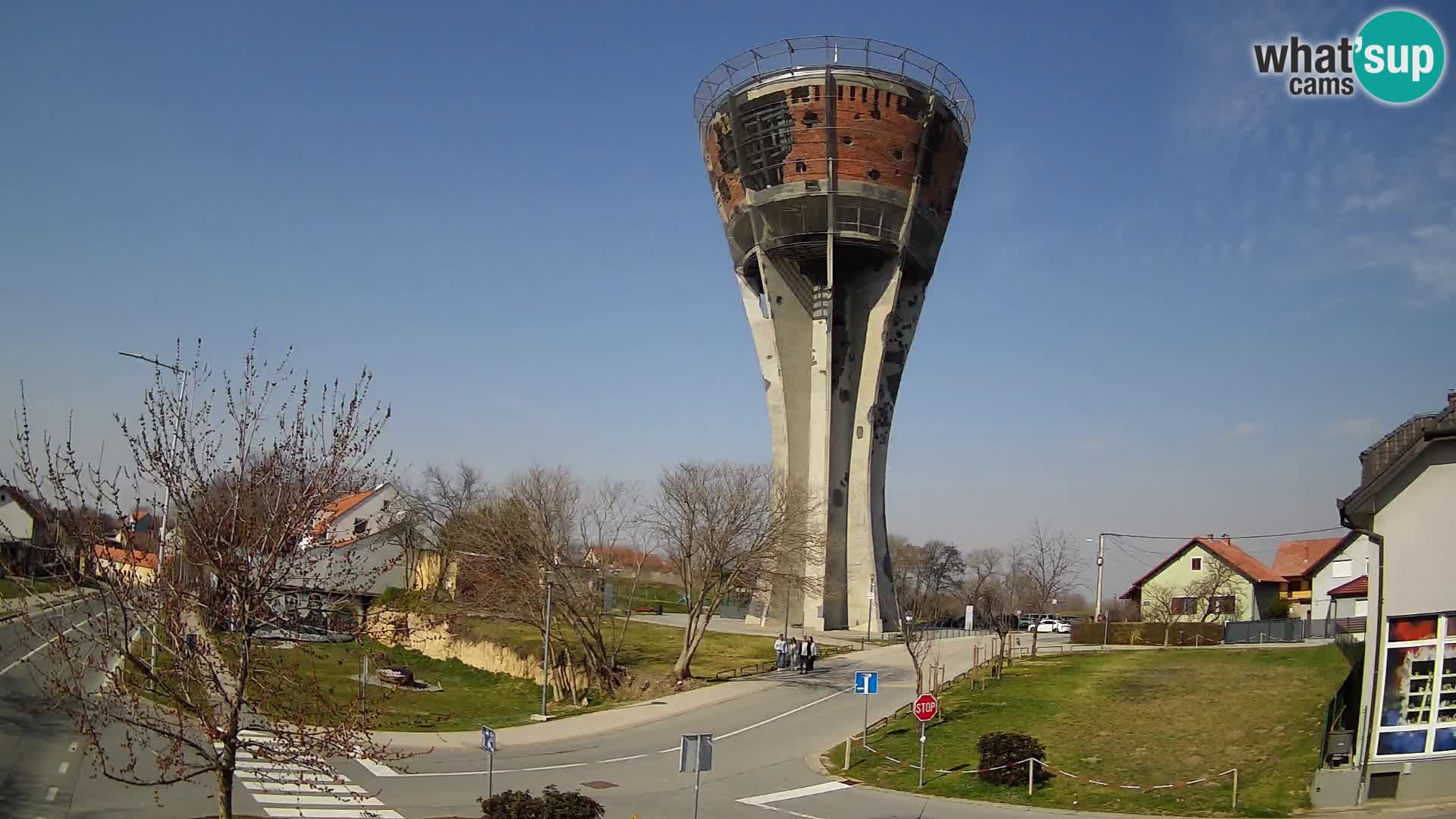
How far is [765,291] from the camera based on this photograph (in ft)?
189

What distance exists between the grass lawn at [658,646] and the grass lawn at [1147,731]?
→ 12470 mm

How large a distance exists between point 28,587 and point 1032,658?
37035 millimetres

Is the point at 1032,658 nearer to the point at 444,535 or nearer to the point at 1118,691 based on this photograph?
the point at 1118,691

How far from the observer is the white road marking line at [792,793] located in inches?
824

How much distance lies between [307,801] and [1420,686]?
19732mm

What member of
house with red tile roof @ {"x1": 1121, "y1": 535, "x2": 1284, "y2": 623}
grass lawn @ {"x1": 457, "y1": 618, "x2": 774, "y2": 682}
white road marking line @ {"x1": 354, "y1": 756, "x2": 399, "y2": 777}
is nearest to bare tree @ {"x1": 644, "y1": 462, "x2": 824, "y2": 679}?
grass lawn @ {"x1": 457, "y1": 618, "x2": 774, "y2": 682}

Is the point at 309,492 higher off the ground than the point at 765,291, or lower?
lower

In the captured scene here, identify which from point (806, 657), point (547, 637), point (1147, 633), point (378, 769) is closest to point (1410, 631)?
point (378, 769)

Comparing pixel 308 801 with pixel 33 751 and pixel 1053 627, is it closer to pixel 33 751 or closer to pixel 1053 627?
pixel 33 751

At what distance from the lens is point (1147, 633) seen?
5012 cm

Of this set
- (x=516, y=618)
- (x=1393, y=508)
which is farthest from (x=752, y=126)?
(x=1393, y=508)

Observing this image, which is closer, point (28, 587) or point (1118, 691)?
point (28, 587)

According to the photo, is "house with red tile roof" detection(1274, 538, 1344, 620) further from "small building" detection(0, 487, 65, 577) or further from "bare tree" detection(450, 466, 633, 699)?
"small building" detection(0, 487, 65, 577)

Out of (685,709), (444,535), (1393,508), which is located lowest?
(685,709)
